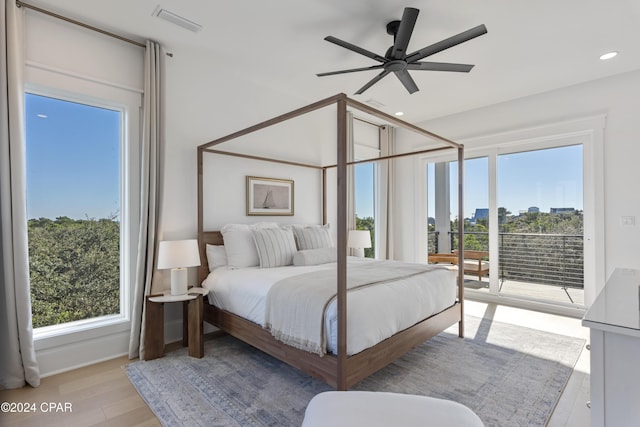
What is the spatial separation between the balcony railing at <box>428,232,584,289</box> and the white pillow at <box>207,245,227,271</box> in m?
3.73

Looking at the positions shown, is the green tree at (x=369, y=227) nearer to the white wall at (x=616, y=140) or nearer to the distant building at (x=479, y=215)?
the distant building at (x=479, y=215)

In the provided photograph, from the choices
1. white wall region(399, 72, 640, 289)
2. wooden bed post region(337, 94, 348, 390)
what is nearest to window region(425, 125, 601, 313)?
white wall region(399, 72, 640, 289)

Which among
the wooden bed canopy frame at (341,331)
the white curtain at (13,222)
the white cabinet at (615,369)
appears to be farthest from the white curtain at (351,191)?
the white cabinet at (615,369)

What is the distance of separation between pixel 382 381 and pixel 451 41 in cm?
252

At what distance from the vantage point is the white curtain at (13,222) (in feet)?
7.35

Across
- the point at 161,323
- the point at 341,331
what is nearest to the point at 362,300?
the point at 341,331

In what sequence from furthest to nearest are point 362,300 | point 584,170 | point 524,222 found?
point 524,222 → point 584,170 → point 362,300

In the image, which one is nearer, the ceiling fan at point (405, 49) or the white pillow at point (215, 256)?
the ceiling fan at point (405, 49)

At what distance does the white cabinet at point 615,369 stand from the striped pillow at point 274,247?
2.52m

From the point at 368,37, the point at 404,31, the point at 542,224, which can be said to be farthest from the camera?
the point at 542,224

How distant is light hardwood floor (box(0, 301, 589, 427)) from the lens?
1.95m

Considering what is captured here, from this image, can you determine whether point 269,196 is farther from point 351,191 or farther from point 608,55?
point 608,55

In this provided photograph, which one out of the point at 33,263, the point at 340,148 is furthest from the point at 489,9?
the point at 33,263

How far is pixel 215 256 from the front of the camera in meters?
3.32
